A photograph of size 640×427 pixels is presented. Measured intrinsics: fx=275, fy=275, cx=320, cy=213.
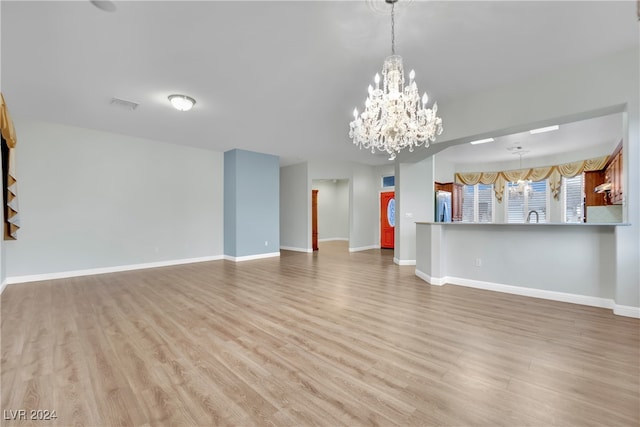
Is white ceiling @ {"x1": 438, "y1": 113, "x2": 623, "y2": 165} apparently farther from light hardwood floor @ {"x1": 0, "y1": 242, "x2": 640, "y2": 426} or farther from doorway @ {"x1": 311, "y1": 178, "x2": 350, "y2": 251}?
doorway @ {"x1": 311, "y1": 178, "x2": 350, "y2": 251}

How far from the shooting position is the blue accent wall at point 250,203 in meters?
7.01

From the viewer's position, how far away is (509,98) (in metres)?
3.68

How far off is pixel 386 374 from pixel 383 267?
427 centimetres

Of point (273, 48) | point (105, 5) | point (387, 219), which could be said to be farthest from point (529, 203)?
point (105, 5)

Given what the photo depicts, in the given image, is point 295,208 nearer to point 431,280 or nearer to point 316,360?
point 431,280

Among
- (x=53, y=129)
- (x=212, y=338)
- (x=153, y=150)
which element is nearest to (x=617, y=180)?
(x=212, y=338)

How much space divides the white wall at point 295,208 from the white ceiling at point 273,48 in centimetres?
442

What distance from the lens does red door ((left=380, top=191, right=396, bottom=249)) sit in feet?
32.3

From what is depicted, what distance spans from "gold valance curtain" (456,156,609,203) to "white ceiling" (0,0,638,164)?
5.90 m

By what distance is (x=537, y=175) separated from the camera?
8.48m

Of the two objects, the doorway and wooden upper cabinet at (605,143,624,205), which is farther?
the doorway

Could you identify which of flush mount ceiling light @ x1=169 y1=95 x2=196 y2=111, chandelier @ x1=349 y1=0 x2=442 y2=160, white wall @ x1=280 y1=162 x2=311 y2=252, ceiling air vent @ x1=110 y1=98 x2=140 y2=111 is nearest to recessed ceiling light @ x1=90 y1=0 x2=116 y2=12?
flush mount ceiling light @ x1=169 y1=95 x2=196 y2=111

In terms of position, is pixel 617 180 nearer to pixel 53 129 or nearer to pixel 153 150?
pixel 153 150

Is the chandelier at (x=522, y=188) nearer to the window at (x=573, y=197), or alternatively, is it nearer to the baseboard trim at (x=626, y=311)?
the window at (x=573, y=197)
